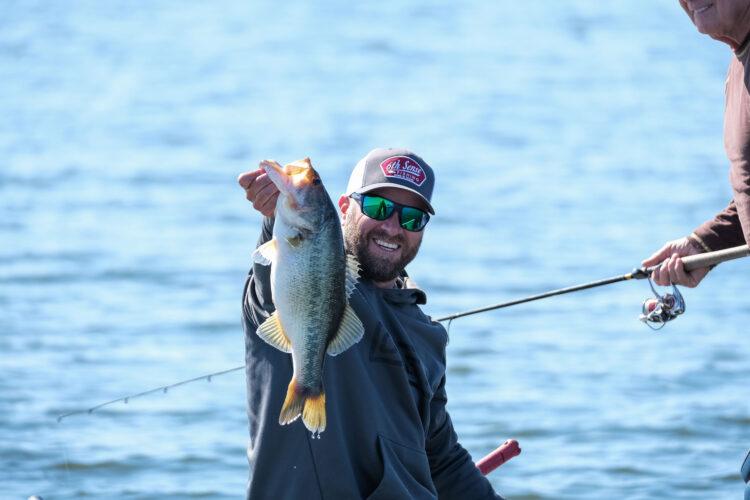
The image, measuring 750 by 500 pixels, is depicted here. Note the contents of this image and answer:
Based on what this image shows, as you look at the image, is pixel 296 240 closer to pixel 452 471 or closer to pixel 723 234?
pixel 452 471

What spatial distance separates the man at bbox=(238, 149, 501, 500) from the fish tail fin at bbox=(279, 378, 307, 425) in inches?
8.4

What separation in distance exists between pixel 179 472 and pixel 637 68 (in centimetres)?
1579

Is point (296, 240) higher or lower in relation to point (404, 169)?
lower

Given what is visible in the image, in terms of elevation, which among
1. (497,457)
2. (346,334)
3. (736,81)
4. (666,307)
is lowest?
(497,457)

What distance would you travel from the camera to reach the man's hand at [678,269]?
14.3 feet

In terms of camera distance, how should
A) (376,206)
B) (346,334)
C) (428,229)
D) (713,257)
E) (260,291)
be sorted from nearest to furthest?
(346,334)
(260,291)
(376,206)
(713,257)
(428,229)

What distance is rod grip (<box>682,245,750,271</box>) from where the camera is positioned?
4.05 meters

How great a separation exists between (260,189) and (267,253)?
0.21 metres

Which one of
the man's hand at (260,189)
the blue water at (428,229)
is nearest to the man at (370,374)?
the man's hand at (260,189)

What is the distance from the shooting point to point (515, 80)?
21.2 meters

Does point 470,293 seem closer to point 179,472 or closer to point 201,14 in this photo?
point 179,472

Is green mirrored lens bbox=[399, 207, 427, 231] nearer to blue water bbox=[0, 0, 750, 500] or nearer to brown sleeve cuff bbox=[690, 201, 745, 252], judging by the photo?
brown sleeve cuff bbox=[690, 201, 745, 252]

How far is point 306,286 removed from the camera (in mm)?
3092

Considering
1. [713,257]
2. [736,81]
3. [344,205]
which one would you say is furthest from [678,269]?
[344,205]
